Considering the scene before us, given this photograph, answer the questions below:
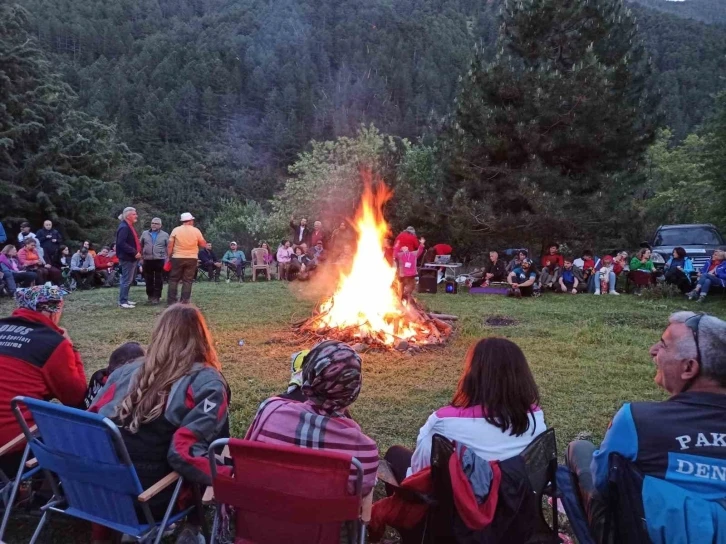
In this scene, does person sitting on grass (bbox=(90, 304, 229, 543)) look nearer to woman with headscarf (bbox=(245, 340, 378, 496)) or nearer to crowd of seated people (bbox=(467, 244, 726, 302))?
woman with headscarf (bbox=(245, 340, 378, 496))

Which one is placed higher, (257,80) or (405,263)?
(257,80)

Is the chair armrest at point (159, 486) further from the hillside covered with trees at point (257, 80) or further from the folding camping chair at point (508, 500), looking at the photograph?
the hillside covered with trees at point (257, 80)

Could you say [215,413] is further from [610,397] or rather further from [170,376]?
[610,397]

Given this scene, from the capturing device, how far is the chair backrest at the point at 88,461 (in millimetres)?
2457

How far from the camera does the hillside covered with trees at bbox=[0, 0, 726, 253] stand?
169 ft

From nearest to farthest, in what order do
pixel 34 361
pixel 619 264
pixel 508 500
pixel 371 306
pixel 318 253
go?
pixel 508 500 < pixel 34 361 < pixel 371 306 < pixel 619 264 < pixel 318 253

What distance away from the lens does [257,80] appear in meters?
69.9

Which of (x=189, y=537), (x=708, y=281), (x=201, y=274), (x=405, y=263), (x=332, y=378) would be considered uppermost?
(x=708, y=281)

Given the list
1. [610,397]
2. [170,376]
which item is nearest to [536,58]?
[610,397]

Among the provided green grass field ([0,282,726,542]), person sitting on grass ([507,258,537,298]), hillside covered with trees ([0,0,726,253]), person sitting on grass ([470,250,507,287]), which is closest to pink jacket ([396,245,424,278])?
green grass field ([0,282,726,542])

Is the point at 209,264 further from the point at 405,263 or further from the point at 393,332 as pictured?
the point at 393,332

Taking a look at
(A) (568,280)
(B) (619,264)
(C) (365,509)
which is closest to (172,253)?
(C) (365,509)

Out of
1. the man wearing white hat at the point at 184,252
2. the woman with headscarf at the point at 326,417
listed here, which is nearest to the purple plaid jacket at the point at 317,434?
the woman with headscarf at the point at 326,417

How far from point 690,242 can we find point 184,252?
1354 centimetres
